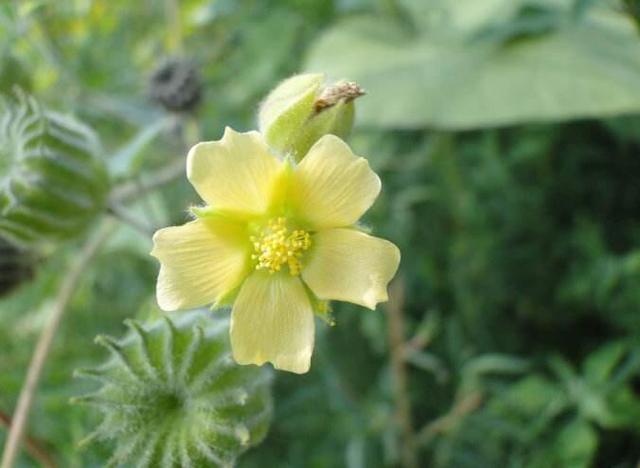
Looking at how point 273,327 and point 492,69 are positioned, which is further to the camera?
point 492,69

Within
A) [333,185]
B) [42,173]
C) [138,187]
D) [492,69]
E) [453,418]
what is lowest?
[453,418]

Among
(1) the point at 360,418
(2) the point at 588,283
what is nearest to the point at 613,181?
(2) the point at 588,283

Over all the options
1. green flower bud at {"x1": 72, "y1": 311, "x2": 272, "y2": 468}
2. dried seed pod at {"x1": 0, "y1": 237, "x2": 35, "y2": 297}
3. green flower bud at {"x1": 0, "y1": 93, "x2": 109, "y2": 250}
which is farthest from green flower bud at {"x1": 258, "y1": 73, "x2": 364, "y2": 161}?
dried seed pod at {"x1": 0, "y1": 237, "x2": 35, "y2": 297}

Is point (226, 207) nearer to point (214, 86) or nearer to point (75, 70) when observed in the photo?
point (75, 70)

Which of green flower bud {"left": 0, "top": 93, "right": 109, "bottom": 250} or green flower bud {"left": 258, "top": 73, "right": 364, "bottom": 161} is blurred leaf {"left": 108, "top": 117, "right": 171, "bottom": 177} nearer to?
green flower bud {"left": 0, "top": 93, "right": 109, "bottom": 250}

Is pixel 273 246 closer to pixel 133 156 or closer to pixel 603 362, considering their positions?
pixel 133 156

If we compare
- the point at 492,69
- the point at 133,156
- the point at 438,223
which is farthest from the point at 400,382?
the point at 492,69
